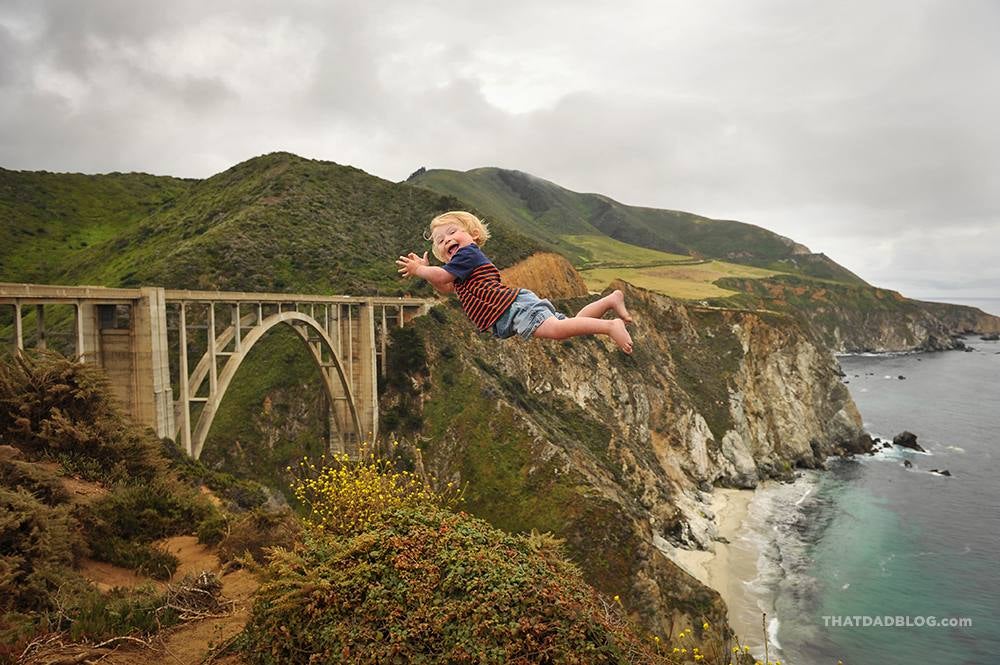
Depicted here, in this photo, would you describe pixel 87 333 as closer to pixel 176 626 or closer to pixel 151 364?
pixel 151 364

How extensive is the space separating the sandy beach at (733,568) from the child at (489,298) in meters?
26.3

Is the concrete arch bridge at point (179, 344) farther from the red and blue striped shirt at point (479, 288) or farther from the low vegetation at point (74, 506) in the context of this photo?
the red and blue striped shirt at point (479, 288)

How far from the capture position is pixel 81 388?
10.0 meters

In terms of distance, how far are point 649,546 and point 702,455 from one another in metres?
26.5

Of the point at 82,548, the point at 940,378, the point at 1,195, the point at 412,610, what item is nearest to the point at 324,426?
the point at 82,548

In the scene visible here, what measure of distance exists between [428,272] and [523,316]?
3.05 feet

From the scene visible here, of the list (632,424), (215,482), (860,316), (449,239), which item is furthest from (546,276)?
(860,316)

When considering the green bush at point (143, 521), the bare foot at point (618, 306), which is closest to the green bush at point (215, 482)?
the green bush at point (143, 521)

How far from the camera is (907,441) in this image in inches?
2306

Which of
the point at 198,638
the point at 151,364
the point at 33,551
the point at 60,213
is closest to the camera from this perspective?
the point at 198,638

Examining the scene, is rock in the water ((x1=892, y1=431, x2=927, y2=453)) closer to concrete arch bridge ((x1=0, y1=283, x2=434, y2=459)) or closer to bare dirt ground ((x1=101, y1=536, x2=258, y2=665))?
concrete arch bridge ((x1=0, y1=283, x2=434, y2=459))

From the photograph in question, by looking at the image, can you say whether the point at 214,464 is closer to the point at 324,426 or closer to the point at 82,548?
the point at 324,426

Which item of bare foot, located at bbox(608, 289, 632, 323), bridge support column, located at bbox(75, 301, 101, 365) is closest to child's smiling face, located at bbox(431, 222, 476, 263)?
bare foot, located at bbox(608, 289, 632, 323)

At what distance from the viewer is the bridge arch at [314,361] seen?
712 inches
